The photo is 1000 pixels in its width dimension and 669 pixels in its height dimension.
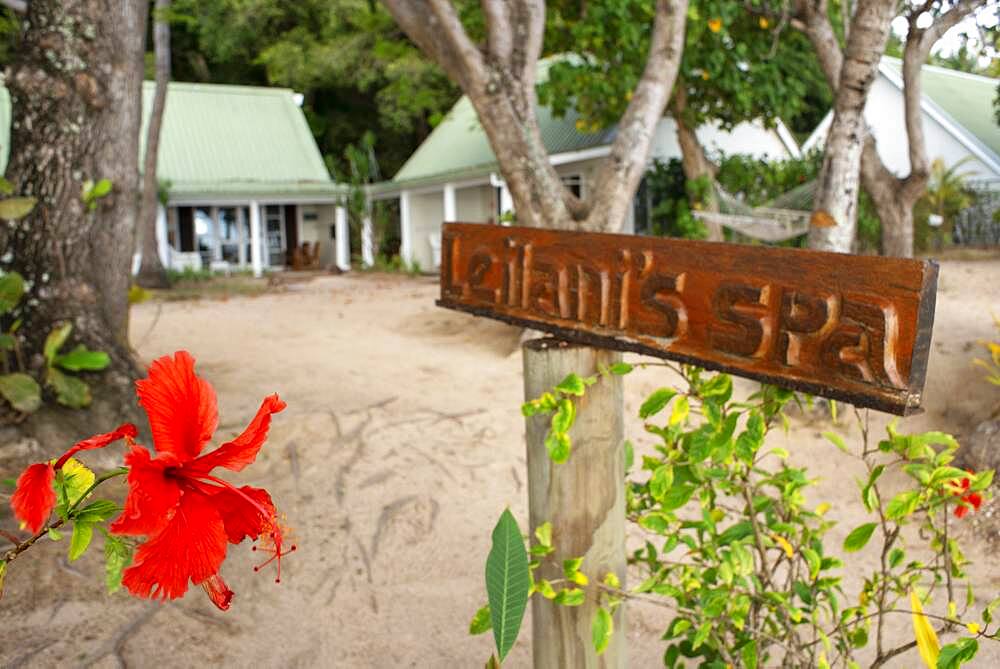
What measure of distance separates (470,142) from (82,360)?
15.8 meters

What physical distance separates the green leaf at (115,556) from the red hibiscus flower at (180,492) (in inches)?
3.8

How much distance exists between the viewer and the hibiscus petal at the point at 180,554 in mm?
722

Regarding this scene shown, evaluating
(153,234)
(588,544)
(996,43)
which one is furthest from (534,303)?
(153,234)

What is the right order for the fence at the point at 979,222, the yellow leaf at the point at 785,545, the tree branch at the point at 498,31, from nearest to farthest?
the yellow leaf at the point at 785,545 → the tree branch at the point at 498,31 → the fence at the point at 979,222

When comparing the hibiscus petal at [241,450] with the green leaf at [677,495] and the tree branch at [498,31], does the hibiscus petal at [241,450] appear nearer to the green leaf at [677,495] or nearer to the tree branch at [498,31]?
the green leaf at [677,495]

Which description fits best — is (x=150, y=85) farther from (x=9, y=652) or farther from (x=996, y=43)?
(x=9, y=652)

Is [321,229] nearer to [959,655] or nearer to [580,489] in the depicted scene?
[580,489]

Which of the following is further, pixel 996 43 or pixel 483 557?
pixel 996 43

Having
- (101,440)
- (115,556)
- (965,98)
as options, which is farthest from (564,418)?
(965,98)

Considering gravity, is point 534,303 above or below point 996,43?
below

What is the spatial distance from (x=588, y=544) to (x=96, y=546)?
2.70 metres

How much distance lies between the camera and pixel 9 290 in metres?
4.38

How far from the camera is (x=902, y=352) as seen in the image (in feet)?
4.72

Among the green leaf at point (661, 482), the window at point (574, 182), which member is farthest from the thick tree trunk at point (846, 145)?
the window at point (574, 182)
